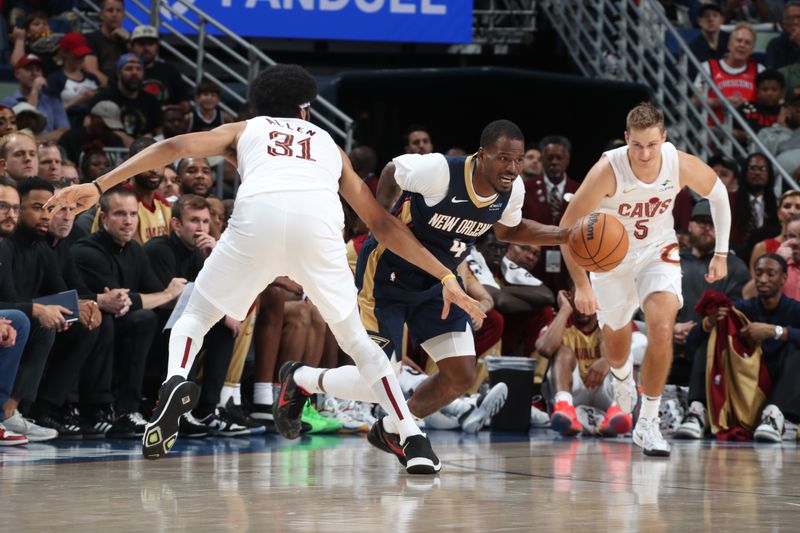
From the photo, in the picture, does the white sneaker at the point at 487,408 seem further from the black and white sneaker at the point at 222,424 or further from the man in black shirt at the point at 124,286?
the man in black shirt at the point at 124,286

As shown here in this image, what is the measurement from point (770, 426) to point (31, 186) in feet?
17.5

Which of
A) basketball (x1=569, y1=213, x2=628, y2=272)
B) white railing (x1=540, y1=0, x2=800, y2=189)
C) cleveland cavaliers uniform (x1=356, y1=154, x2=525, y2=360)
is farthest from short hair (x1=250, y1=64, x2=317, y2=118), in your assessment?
white railing (x1=540, y1=0, x2=800, y2=189)

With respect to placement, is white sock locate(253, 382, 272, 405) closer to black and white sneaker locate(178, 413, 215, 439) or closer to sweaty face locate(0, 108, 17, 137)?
black and white sneaker locate(178, 413, 215, 439)

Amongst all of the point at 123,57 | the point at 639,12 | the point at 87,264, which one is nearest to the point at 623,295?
the point at 87,264

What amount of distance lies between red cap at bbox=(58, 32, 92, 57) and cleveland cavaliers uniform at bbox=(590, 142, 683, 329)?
5744 mm

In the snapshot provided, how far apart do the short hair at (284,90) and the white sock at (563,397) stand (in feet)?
14.1

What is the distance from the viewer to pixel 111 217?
7.99 meters

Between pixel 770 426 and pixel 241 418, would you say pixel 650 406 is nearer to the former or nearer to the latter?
pixel 770 426

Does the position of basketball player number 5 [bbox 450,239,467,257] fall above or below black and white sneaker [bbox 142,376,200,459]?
above

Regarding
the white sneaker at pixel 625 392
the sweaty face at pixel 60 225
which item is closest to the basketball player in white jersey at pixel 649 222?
the white sneaker at pixel 625 392

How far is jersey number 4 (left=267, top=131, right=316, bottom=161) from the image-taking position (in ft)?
17.7

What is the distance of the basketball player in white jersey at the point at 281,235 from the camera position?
5.20 m

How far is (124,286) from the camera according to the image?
816 cm

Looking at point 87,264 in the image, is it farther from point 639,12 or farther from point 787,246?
point 639,12
